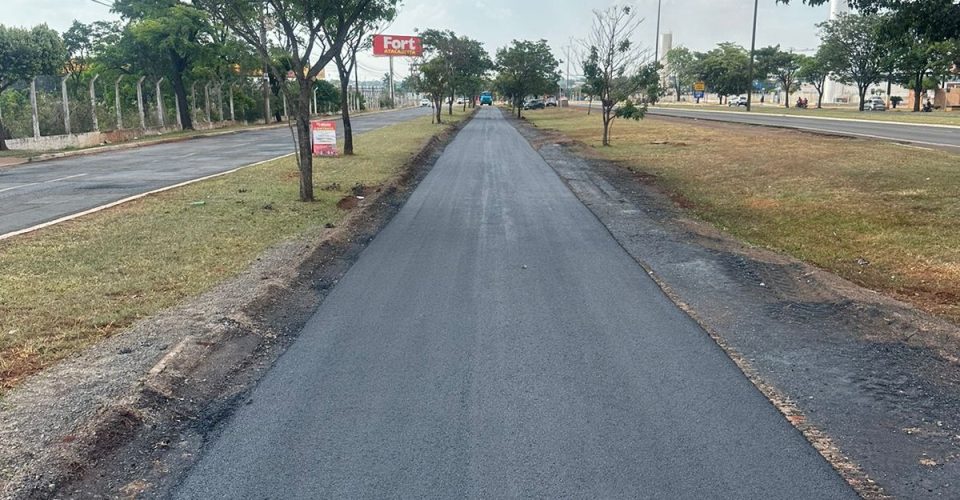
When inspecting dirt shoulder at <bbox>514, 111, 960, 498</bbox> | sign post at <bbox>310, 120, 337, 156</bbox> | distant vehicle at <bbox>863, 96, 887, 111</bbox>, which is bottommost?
dirt shoulder at <bbox>514, 111, 960, 498</bbox>

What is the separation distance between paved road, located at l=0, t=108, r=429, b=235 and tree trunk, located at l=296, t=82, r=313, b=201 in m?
3.55

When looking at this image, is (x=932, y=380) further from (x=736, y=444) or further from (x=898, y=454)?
(x=736, y=444)

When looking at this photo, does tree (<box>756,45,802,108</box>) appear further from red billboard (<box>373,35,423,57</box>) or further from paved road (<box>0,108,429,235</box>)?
paved road (<box>0,108,429,235</box>)

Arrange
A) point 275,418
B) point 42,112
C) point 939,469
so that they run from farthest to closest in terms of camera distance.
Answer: point 42,112 → point 275,418 → point 939,469

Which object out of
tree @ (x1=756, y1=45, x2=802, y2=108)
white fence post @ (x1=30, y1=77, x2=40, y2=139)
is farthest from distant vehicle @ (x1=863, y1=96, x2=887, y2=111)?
white fence post @ (x1=30, y1=77, x2=40, y2=139)

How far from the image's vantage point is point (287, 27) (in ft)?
42.4

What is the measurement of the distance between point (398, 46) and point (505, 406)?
74013mm

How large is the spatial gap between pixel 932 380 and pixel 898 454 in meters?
1.27

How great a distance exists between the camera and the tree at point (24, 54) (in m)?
25.2

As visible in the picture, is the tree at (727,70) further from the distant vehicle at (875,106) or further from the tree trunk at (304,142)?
the tree trunk at (304,142)

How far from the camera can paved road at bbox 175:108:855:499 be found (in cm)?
365

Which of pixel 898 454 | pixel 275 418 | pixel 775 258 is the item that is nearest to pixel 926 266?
pixel 775 258

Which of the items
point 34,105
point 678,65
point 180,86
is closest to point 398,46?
point 180,86

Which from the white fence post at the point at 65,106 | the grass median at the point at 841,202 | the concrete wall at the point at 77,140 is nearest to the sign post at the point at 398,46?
the concrete wall at the point at 77,140
